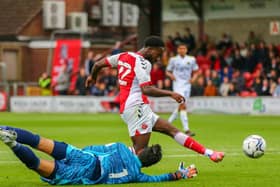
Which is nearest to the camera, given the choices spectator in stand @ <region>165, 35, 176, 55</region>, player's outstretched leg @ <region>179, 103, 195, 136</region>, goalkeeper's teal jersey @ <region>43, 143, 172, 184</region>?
goalkeeper's teal jersey @ <region>43, 143, 172, 184</region>

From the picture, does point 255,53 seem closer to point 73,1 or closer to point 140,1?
point 140,1

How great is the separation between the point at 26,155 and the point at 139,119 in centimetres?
282

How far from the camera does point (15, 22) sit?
49.8 m

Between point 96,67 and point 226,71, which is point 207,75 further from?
point 96,67

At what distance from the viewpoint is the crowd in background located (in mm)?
35062

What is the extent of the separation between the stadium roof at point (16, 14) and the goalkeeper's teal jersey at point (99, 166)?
38887mm

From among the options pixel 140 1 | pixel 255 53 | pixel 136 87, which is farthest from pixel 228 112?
pixel 136 87

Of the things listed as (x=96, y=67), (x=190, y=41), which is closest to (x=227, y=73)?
(x=190, y=41)

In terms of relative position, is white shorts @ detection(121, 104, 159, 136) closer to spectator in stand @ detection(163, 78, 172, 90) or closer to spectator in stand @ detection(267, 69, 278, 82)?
spectator in stand @ detection(267, 69, 278, 82)

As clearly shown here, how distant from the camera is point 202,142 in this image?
19719 mm

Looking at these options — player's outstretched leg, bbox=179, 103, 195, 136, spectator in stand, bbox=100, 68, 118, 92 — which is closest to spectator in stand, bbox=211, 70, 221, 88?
spectator in stand, bbox=100, 68, 118, 92

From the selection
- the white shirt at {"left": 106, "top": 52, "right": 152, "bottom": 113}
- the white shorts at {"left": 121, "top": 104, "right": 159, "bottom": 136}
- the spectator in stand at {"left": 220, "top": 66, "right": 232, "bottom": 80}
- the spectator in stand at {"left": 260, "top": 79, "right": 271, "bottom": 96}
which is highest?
the white shirt at {"left": 106, "top": 52, "right": 152, "bottom": 113}

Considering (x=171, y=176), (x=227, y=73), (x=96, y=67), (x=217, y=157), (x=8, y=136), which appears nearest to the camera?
(x=8, y=136)

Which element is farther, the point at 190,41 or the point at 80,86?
the point at 190,41
